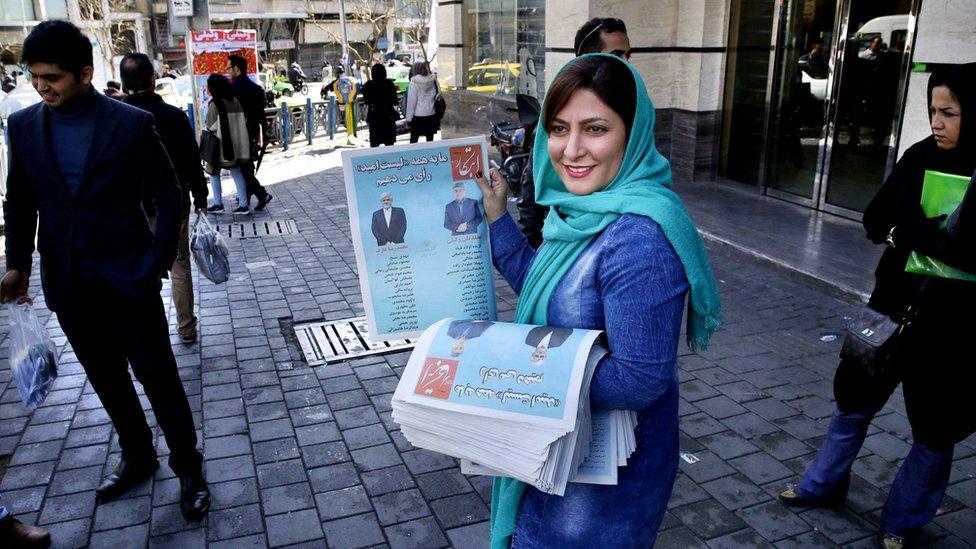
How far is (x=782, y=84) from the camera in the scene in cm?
885

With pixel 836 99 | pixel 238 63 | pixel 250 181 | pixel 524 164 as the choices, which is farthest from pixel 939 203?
pixel 238 63

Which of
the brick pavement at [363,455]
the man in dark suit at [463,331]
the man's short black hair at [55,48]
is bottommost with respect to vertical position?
the brick pavement at [363,455]

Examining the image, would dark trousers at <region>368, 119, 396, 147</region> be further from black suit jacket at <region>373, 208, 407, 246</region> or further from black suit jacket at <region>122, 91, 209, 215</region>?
black suit jacket at <region>373, 208, 407, 246</region>

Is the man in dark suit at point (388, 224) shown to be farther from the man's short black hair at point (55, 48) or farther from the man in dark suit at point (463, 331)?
the man's short black hair at point (55, 48)

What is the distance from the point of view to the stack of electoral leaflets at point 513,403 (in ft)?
5.34

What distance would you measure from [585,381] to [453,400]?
29 cm

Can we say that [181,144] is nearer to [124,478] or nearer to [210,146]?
[124,478]

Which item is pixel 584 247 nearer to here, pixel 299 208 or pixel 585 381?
pixel 585 381

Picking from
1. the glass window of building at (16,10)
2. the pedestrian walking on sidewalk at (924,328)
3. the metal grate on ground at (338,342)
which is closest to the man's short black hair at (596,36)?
the pedestrian walking on sidewalk at (924,328)

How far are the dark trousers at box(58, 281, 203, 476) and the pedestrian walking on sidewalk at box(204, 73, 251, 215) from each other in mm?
5957

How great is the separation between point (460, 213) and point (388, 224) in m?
0.21

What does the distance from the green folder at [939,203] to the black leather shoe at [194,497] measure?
10.3 ft

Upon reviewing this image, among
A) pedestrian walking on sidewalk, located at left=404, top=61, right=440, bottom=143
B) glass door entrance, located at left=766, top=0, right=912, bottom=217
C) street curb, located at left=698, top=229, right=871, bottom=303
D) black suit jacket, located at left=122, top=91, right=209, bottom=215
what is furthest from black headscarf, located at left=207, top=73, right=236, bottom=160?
glass door entrance, located at left=766, top=0, right=912, bottom=217

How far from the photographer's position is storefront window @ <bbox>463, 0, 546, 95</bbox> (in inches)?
475
